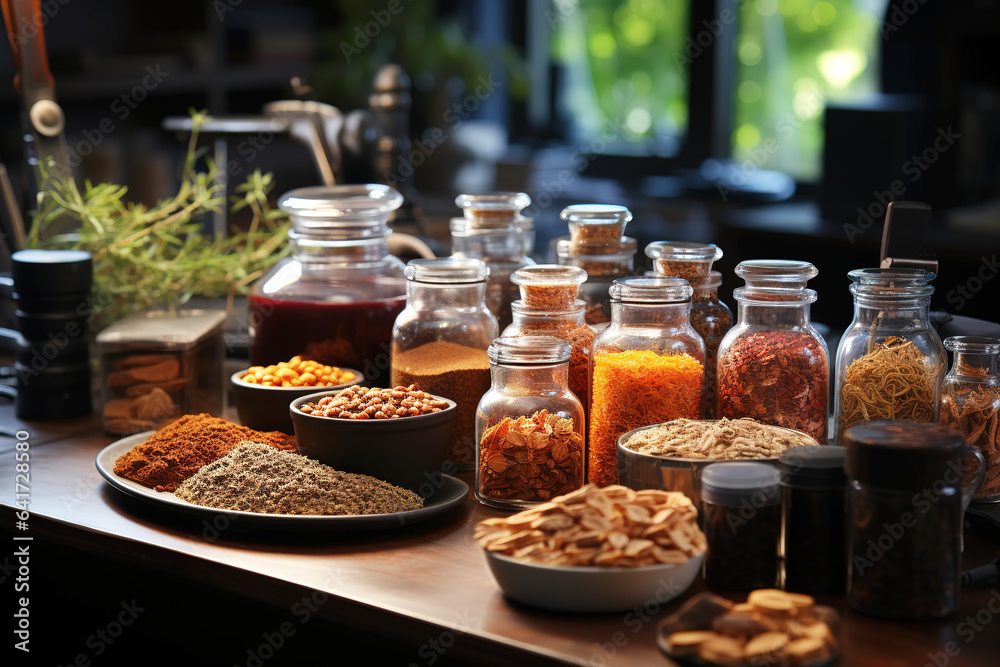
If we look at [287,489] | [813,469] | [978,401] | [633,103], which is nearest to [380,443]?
[287,489]

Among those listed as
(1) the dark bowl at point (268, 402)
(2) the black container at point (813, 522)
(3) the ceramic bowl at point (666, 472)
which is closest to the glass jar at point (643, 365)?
(3) the ceramic bowl at point (666, 472)

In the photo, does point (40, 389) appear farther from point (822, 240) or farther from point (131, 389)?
point (822, 240)

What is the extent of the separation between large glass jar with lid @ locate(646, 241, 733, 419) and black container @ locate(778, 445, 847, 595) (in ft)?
0.98

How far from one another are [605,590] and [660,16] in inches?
144

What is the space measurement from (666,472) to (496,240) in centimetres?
53

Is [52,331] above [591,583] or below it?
above

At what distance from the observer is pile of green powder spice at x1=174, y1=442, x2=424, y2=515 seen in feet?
3.57

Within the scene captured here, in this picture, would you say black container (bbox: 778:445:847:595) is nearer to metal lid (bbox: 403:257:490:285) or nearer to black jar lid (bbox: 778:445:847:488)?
black jar lid (bbox: 778:445:847:488)

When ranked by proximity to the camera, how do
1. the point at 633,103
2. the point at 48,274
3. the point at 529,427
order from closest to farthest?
the point at 529,427, the point at 48,274, the point at 633,103

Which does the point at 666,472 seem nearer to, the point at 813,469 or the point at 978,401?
the point at 813,469

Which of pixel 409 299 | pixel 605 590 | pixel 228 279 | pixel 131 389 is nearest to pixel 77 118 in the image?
pixel 228 279

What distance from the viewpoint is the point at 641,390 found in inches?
44.6

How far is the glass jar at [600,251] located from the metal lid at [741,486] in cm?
43

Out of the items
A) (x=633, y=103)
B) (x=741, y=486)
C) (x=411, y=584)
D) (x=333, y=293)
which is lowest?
(x=411, y=584)
